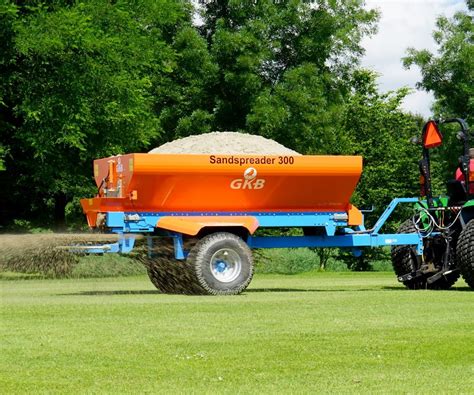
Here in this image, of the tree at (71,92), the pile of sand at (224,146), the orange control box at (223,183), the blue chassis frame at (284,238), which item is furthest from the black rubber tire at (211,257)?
the tree at (71,92)

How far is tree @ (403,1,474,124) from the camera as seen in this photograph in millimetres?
51844

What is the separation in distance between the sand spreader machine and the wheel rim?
0.02 meters

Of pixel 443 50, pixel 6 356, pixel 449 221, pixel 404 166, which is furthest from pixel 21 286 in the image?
pixel 443 50

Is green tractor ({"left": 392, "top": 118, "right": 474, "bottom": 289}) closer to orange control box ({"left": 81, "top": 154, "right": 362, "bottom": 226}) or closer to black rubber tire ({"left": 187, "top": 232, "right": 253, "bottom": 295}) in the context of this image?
orange control box ({"left": 81, "top": 154, "right": 362, "bottom": 226})

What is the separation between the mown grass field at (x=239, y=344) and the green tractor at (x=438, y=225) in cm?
221

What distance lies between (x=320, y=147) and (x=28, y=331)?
32.1m

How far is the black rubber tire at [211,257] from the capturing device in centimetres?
1873

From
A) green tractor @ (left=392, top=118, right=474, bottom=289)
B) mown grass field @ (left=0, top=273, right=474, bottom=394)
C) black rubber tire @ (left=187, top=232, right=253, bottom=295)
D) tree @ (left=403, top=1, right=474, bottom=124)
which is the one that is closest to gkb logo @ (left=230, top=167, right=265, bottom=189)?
black rubber tire @ (left=187, top=232, right=253, bottom=295)

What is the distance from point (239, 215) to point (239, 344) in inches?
335

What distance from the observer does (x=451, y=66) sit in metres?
52.6

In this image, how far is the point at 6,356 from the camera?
10.5 m

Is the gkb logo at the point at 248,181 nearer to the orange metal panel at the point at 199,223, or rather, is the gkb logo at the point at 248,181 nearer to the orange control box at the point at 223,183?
the orange control box at the point at 223,183

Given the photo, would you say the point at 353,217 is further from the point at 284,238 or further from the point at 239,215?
the point at 239,215

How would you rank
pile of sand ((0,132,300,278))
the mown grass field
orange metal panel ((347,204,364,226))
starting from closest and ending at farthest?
the mown grass field < pile of sand ((0,132,300,278)) < orange metal panel ((347,204,364,226))
